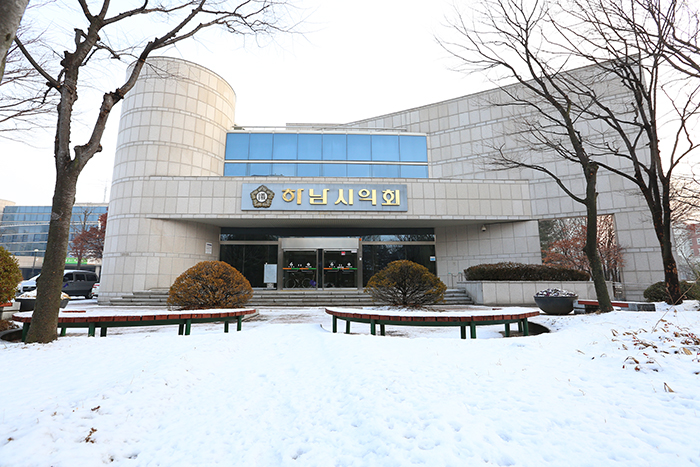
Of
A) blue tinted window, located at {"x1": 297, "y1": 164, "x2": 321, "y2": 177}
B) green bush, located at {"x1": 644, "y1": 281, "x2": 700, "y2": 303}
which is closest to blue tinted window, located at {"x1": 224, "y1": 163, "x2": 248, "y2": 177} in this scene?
blue tinted window, located at {"x1": 297, "y1": 164, "x2": 321, "y2": 177}

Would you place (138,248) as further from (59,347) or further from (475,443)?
(475,443)

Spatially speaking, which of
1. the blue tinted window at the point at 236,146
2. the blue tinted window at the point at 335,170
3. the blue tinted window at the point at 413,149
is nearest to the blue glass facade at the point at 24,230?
the blue tinted window at the point at 236,146

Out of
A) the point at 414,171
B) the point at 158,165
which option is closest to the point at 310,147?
the point at 414,171

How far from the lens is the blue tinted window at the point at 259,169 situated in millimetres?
23188

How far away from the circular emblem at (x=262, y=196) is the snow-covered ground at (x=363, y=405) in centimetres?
1356

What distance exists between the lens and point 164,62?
838 inches

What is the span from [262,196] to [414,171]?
10906 mm

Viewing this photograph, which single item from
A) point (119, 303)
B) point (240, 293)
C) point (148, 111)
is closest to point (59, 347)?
point (240, 293)

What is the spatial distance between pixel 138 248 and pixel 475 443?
2032 centimetres

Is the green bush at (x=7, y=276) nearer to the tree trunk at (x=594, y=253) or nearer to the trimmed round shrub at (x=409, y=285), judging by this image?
the trimmed round shrub at (x=409, y=285)

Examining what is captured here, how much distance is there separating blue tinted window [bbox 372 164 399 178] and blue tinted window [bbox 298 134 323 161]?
3891mm

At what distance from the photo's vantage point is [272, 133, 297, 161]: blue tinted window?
77.2 feet

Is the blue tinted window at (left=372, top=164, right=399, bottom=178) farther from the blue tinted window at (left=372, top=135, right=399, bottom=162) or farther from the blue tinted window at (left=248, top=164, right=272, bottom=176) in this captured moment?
the blue tinted window at (left=248, top=164, right=272, bottom=176)

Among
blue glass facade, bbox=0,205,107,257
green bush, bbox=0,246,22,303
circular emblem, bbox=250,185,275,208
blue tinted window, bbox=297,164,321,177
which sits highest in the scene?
blue glass facade, bbox=0,205,107,257
